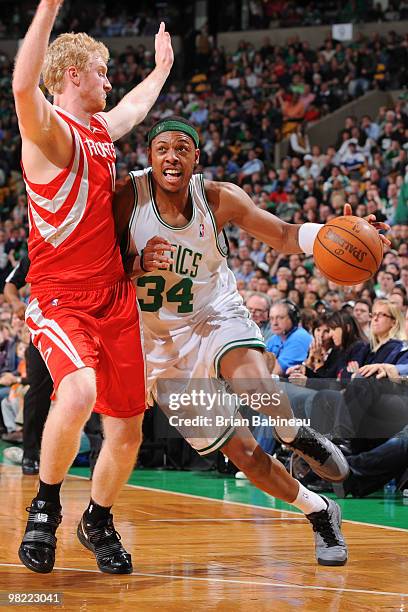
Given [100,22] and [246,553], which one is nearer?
[246,553]

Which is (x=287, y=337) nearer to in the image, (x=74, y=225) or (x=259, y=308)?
(x=259, y=308)

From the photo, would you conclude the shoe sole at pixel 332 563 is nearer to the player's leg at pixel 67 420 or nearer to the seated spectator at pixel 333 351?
the player's leg at pixel 67 420

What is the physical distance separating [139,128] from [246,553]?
703 inches

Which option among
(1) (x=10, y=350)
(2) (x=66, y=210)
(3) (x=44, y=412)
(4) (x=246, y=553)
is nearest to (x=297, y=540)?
(4) (x=246, y=553)

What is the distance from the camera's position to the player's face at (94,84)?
Answer: 4.79 metres

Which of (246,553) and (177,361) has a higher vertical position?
(177,361)

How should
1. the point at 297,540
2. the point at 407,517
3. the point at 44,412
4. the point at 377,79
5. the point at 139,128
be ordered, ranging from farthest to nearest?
the point at 139,128
the point at 377,79
the point at 44,412
the point at 407,517
the point at 297,540

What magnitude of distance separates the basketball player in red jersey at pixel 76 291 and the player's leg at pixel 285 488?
1.74ft

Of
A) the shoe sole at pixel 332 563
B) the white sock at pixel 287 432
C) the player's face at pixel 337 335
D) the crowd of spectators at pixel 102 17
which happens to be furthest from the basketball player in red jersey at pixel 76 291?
the crowd of spectators at pixel 102 17

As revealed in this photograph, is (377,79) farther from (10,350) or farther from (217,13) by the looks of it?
(10,350)

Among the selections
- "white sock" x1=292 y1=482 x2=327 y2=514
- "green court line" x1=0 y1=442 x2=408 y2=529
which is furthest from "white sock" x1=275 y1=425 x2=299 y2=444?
"green court line" x1=0 y1=442 x2=408 y2=529

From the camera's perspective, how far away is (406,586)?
438 centimetres

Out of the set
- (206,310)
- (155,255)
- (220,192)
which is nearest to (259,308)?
(206,310)

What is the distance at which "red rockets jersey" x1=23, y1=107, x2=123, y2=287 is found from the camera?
15.0 ft
